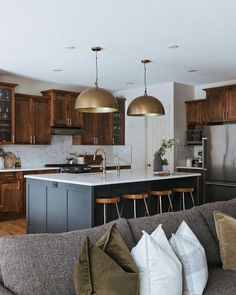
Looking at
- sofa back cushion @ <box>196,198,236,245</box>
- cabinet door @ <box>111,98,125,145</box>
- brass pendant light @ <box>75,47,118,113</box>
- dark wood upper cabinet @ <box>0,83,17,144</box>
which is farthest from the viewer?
cabinet door @ <box>111,98,125,145</box>

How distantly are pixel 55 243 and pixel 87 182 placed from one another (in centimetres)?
237

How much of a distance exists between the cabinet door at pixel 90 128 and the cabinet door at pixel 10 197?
2087 millimetres

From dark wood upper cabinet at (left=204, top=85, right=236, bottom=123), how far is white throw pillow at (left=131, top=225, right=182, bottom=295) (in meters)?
5.59

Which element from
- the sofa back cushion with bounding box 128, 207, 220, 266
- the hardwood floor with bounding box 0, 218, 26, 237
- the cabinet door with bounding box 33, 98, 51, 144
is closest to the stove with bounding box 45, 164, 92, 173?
the cabinet door with bounding box 33, 98, 51, 144

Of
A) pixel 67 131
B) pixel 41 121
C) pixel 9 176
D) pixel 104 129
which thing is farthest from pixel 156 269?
pixel 104 129

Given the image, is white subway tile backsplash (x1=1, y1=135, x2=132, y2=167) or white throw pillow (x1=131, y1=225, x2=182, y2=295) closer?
white throw pillow (x1=131, y1=225, x2=182, y2=295)

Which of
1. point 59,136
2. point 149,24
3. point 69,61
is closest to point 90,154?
point 59,136

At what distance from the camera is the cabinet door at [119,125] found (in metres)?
8.78

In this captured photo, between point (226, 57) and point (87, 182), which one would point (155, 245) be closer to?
point (87, 182)

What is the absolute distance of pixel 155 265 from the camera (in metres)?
1.80

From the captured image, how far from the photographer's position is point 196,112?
25.1 ft

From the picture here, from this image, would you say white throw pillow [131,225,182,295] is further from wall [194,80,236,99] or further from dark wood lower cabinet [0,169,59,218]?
wall [194,80,236,99]

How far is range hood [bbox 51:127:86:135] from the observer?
299 inches

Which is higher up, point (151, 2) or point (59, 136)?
point (151, 2)
